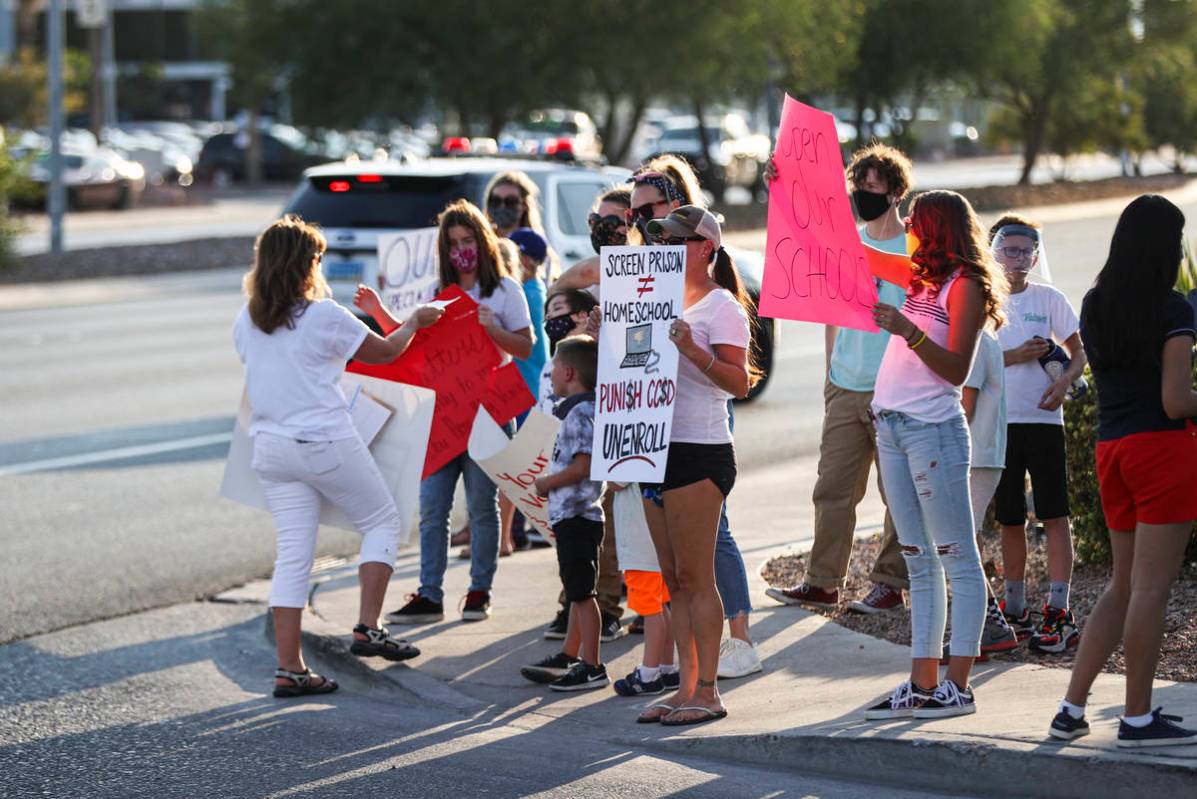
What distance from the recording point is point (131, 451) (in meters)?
12.1

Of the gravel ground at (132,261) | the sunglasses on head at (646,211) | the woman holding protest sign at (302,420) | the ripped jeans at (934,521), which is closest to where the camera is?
the ripped jeans at (934,521)

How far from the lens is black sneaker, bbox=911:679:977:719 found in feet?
18.3

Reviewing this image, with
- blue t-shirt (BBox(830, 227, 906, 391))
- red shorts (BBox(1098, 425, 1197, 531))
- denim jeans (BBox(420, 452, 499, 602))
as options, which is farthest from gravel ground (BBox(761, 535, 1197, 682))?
denim jeans (BBox(420, 452, 499, 602))

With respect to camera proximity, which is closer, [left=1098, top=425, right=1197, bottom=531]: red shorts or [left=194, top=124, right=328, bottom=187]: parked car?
[left=1098, top=425, right=1197, bottom=531]: red shorts

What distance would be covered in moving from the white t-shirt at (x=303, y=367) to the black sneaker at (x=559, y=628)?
1252 mm

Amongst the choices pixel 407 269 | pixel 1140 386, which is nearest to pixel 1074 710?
pixel 1140 386

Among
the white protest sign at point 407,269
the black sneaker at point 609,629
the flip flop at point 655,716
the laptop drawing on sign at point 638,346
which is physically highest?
the white protest sign at point 407,269

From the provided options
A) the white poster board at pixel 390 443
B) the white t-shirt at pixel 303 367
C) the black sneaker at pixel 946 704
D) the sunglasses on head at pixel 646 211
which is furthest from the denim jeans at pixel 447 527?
the black sneaker at pixel 946 704

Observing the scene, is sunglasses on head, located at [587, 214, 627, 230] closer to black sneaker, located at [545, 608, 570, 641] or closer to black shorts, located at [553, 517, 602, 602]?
black shorts, located at [553, 517, 602, 602]

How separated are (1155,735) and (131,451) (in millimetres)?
8641

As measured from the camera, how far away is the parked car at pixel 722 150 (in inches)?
1467

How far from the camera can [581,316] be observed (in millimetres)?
6879

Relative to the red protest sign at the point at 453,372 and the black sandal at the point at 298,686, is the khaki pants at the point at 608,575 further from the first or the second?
the black sandal at the point at 298,686

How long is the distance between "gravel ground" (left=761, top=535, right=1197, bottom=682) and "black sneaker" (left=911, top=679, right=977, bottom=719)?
45 cm
